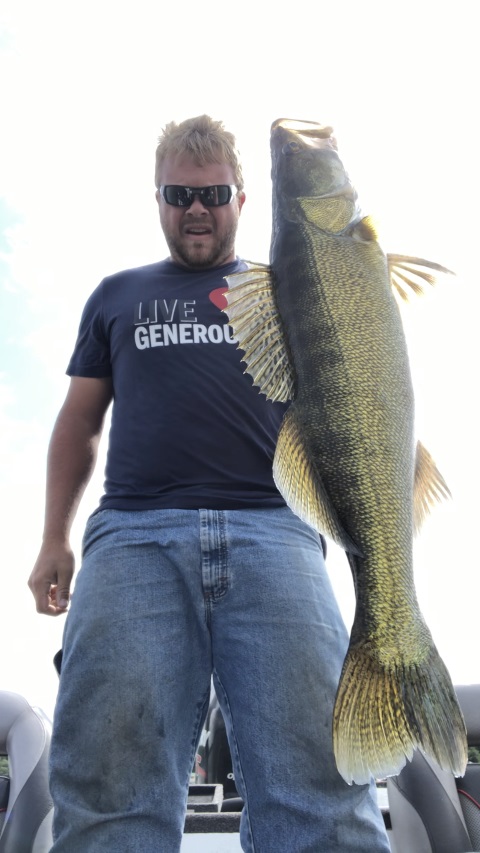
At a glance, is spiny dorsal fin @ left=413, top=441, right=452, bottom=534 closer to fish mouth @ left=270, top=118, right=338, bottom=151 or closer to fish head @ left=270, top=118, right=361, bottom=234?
fish head @ left=270, top=118, right=361, bottom=234

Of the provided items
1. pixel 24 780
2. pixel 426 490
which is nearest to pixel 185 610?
pixel 426 490

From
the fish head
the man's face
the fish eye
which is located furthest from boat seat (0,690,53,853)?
the fish eye

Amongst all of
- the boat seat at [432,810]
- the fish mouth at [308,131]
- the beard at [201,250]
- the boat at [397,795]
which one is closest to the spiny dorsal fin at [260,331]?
the fish mouth at [308,131]

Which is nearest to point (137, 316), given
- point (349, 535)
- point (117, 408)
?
point (117, 408)

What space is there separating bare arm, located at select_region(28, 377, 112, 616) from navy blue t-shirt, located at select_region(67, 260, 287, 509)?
12 centimetres

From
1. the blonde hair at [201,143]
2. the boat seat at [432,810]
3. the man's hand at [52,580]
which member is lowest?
the boat seat at [432,810]

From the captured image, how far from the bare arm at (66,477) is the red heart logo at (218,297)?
513 mm

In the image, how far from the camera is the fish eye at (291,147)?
217 cm

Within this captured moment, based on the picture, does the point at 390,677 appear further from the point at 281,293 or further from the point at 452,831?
the point at 452,831

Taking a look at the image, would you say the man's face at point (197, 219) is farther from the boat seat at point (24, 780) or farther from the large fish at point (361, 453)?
the boat seat at point (24, 780)

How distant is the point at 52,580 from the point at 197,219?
4.49 feet

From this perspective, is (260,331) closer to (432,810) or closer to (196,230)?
(196,230)

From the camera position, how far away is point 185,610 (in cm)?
202

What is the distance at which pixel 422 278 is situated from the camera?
76.3 inches
